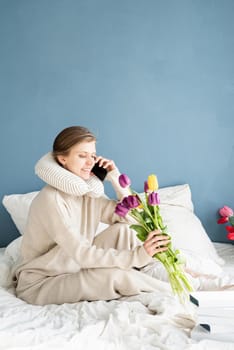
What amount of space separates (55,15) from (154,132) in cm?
85

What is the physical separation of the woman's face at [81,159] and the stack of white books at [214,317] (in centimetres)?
77

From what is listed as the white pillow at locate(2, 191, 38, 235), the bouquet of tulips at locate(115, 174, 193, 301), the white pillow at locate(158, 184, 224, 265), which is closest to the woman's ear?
the bouquet of tulips at locate(115, 174, 193, 301)

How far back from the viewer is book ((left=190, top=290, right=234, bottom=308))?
1.59 m

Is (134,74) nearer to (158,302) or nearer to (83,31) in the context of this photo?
(83,31)

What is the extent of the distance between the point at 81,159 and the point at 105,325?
71cm

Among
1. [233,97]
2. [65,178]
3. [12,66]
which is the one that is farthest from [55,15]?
[65,178]

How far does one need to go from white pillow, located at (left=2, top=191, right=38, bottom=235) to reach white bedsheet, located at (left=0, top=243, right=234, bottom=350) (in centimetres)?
82

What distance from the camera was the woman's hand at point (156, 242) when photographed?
184 cm

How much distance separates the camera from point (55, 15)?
10.0 feet

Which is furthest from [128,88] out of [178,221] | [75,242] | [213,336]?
[213,336]

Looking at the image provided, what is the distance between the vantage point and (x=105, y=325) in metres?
1.66

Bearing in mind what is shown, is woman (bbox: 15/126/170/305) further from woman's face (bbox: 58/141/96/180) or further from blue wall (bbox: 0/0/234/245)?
blue wall (bbox: 0/0/234/245)

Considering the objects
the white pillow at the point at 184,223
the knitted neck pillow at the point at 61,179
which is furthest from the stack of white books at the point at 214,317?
the white pillow at the point at 184,223

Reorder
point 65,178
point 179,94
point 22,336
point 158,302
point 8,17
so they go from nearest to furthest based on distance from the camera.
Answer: point 22,336 < point 158,302 < point 65,178 < point 8,17 < point 179,94
